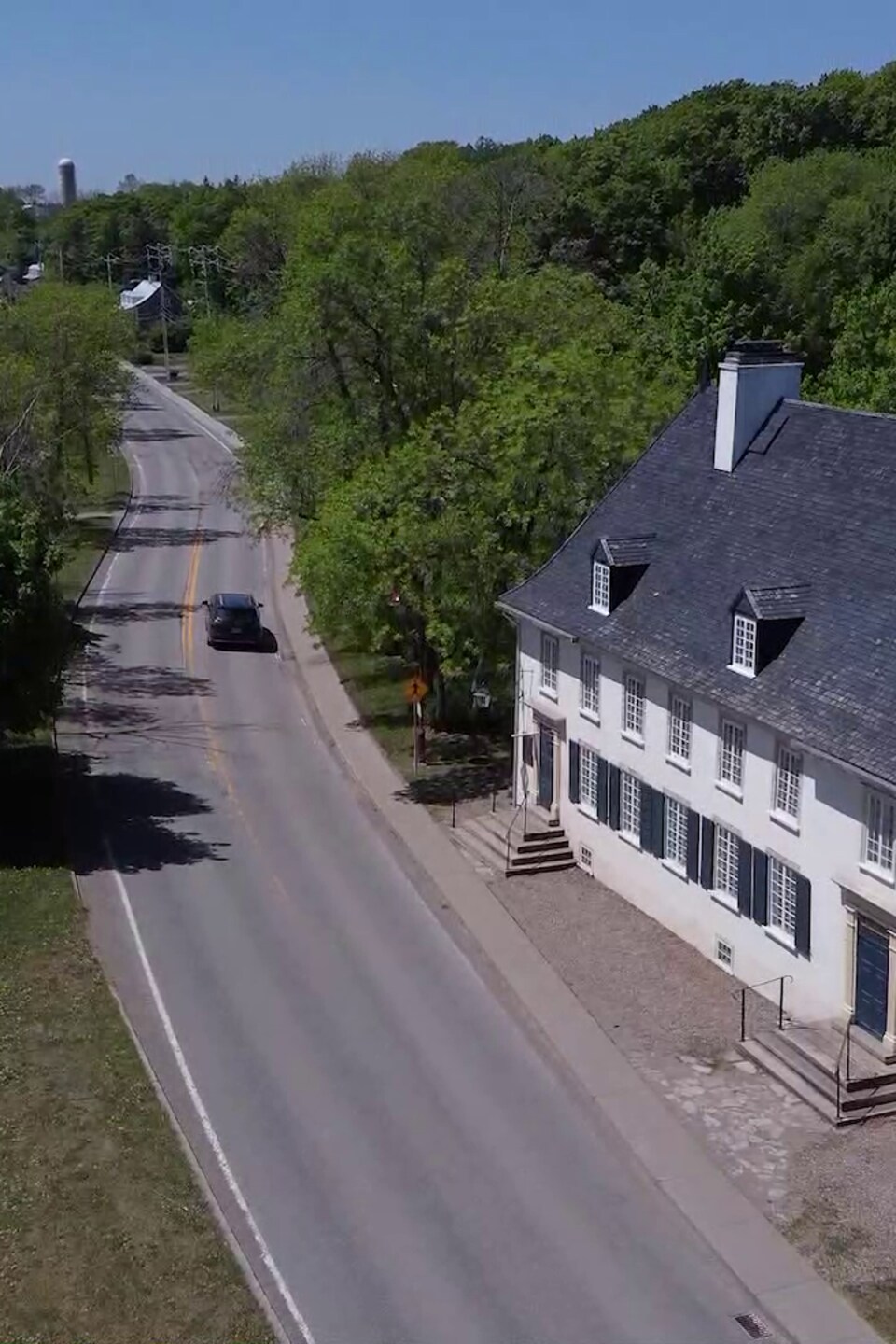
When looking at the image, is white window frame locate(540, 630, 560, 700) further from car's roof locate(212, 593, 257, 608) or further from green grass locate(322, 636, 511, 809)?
car's roof locate(212, 593, 257, 608)

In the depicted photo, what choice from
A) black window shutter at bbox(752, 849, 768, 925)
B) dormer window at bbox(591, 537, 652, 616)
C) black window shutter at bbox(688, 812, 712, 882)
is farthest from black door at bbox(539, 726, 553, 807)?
black window shutter at bbox(752, 849, 768, 925)

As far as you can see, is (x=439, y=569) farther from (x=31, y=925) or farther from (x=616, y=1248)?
(x=616, y=1248)

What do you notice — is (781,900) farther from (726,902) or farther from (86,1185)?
(86,1185)

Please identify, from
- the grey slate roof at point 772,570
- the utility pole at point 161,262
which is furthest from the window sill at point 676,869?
the utility pole at point 161,262

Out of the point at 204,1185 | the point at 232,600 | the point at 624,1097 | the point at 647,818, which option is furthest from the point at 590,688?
the point at 232,600

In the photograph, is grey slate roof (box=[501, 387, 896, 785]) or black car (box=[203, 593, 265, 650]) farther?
black car (box=[203, 593, 265, 650])

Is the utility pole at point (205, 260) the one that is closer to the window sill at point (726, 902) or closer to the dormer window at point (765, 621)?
the dormer window at point (765, 621)
